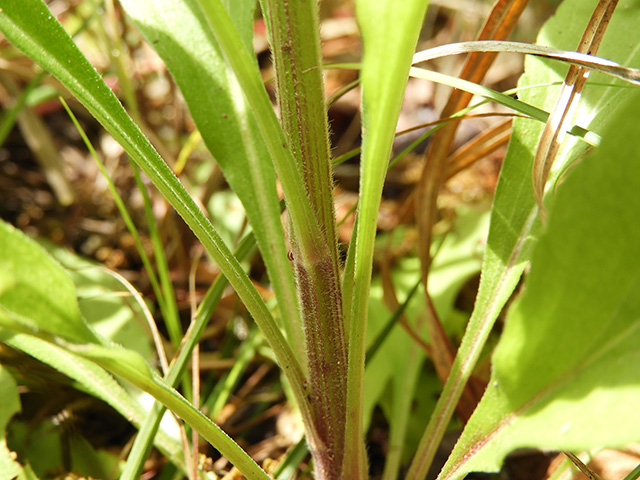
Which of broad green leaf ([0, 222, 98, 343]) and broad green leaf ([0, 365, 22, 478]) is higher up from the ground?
broad green leaf ([0, 365, 22, 478])

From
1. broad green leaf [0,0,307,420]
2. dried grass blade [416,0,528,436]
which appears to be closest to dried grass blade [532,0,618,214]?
dried grass blade [416,0,528,436]

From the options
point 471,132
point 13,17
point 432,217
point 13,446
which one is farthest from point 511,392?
point 471,132

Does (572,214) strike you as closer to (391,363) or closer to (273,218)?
(273,218)

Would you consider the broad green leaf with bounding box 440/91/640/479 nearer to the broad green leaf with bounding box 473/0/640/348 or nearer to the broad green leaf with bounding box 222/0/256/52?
the broad green leaf with bounding box 473/0/640/348

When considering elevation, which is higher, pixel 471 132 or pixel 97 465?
pixel 471 132

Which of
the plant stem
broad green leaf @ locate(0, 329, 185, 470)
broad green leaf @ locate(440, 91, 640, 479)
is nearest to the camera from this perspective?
broad green leaf @ locate(440, 91, 640, 479)

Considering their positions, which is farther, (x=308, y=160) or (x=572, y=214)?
(x=308, y=160)

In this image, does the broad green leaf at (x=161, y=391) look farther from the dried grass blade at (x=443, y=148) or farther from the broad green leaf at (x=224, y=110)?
the dried grass blade at (x=443, y=148)

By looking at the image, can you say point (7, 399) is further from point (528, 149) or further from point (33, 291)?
point (528, 149)
